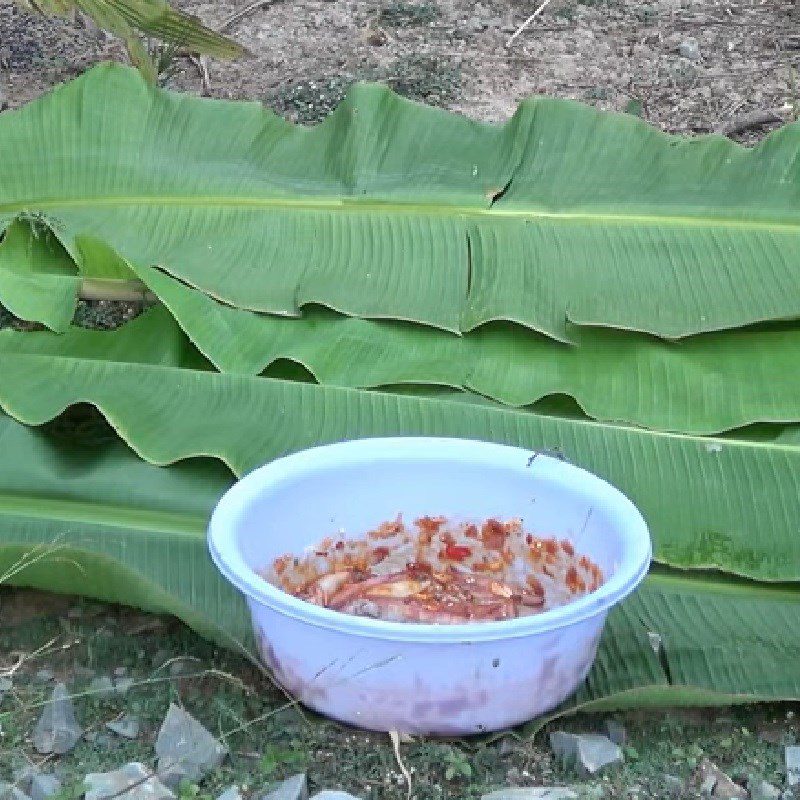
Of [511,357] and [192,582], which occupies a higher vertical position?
[511,357]

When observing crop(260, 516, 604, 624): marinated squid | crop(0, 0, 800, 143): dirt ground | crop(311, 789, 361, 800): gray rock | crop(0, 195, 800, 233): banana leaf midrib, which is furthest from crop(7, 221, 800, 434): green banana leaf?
crop(0, 0, 800, 143): dirt ground

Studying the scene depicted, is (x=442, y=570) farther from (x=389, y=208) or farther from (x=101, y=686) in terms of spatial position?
(x=389, y=208)

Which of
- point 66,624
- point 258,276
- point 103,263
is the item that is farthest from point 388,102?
point 66,624

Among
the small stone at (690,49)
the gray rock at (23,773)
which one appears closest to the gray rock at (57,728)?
the gray rock at (23,773)

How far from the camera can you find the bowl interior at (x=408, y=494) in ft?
5.37

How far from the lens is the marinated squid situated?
1636mm

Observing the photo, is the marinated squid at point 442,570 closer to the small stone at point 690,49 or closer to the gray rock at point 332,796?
the gray rock at point 332,796

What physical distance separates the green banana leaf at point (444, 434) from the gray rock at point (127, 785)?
1.54 ft

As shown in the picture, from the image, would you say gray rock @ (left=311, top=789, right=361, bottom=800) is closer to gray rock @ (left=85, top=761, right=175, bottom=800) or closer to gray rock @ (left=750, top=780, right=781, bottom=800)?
gray rock @ (left=85, top=761, right=175, bottom=800)

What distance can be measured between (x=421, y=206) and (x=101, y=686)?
99 centimetres

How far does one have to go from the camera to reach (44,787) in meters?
1.46

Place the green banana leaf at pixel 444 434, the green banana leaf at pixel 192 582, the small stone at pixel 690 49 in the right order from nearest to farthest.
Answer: the green banana leaf at pixel 192 582
the green banana leaf at pixel 444 434
the small stone at pixel 690 49

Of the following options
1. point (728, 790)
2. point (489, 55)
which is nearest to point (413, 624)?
point (728, 790)

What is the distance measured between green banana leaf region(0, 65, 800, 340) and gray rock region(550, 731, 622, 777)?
0.70m
